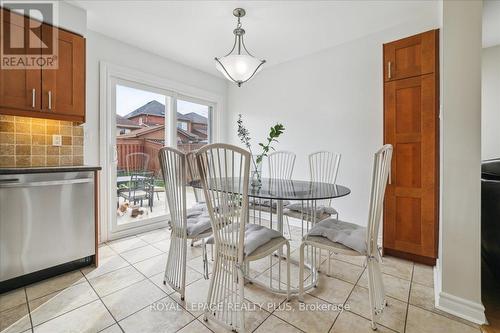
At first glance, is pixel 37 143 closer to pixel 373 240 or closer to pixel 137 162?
pixel 137 162

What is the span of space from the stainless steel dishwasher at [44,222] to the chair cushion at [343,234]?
2025 millimetres

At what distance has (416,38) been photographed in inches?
84.6

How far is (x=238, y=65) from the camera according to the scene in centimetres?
211

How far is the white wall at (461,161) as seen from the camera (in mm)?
1451

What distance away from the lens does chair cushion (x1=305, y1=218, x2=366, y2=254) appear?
1457mm

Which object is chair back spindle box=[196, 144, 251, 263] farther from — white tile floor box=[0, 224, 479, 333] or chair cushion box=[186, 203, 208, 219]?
chair cushion box=[186, 203, 208, 219]

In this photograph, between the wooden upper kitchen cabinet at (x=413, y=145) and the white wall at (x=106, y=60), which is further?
the white wall at (x=106, y=60)

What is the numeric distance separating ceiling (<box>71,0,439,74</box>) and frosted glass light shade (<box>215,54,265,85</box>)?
0.55 metres

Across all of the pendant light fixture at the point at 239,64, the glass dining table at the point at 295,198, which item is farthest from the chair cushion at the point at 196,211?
the pendant light fixture at the point at 239,64

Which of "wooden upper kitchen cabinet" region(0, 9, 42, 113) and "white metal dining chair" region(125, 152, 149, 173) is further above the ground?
"wooden upper kitchen cabinet" region(0, 9, 42, 113)

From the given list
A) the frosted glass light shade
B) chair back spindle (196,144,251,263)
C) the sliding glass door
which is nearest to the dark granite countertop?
the sliding glass door

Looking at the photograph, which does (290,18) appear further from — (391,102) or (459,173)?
(459,173)

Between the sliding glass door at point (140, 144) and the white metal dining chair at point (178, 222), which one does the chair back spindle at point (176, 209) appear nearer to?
the white metal dining chair at point (178, 222)

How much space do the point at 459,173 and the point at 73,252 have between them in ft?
A: 10.3
